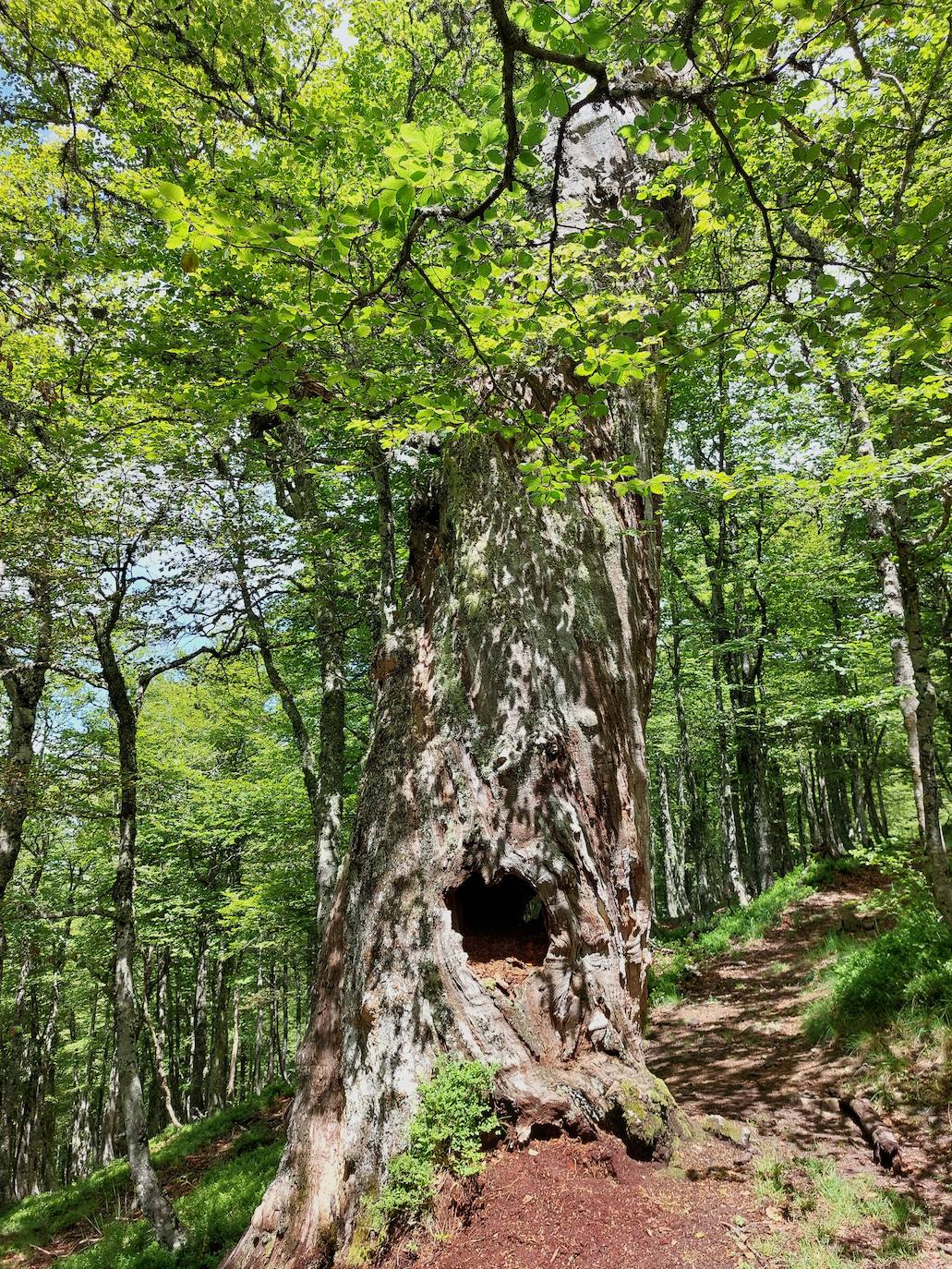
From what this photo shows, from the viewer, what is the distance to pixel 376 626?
8.27 m

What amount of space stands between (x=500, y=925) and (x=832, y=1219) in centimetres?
252

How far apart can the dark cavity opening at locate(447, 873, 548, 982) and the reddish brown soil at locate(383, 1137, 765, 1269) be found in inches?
38.1

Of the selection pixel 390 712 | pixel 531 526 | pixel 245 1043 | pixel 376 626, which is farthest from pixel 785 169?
pixel 245 1043

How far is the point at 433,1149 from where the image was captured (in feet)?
12.0

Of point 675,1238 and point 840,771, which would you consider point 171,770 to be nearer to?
point 675,1238

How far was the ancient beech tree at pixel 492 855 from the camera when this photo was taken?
394 centimetres

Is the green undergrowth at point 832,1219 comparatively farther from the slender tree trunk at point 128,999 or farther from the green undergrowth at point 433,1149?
the slender tree trunk at point 128,999

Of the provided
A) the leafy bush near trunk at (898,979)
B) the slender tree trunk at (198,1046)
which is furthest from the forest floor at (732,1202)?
the slender tree trunk at (198,1046)

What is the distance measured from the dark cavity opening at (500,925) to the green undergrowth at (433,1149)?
620mm

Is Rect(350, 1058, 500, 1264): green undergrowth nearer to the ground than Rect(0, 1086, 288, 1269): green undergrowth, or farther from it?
farther from it

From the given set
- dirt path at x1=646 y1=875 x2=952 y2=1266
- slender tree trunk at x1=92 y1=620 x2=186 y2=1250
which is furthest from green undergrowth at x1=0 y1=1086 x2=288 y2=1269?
dirt path at x1=646 y1=875 x2=952 y2=1266

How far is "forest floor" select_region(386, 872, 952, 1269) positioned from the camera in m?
3.21

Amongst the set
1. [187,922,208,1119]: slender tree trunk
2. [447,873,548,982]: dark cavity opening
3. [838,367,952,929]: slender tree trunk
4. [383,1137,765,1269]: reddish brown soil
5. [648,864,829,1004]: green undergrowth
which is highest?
[838,367,952,929]: slender tree trunk

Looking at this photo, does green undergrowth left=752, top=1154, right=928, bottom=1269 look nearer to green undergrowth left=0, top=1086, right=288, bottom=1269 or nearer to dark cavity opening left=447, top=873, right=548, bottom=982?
dark cavity opening left=447, top=873, right=548, bottom=982
